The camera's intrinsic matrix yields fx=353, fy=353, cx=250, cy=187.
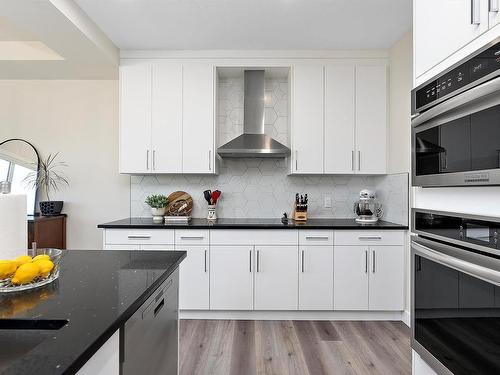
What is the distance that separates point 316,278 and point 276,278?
36cm

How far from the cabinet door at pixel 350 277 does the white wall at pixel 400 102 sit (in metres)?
0.88

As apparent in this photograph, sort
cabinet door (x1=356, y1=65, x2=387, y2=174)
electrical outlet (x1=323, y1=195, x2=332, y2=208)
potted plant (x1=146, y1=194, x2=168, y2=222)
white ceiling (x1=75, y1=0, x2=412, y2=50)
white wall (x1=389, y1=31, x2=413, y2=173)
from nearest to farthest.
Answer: white ceiling (x1=75, y1=0, x2=412, y2=50) < white wall (x1=389, y1=31, x2=413, y2=173) < cabinet door (x1=356, y1=65, x2=387, y2=174) < potted plant (x1=146, y1=194, x2=168, y2=222) < electrical outlet (x1=323, y1=195, x2=332, y2=208)

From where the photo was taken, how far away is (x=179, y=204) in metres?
3.75

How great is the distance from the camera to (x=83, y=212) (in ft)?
12.8

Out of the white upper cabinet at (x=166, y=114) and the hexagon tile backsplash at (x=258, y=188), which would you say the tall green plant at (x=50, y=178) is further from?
the white upper cabinet at (x=166, y=114)

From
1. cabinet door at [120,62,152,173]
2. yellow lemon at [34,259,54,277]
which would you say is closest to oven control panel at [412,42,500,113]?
yellow lemon at [34,259,54,277]

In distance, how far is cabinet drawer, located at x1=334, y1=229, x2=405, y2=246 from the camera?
320 cm

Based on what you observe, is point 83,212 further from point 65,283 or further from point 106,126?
point 65,283

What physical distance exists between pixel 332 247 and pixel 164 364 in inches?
81.0

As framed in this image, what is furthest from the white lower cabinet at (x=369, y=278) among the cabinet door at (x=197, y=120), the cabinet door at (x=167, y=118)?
the cabinet door at (x=167, y=118)

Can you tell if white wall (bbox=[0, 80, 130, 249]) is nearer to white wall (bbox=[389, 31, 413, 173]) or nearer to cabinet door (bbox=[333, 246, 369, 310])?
cabinet door (bbox=[333, 246, 369, 310])

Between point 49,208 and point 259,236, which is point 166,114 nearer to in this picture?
point 259,236

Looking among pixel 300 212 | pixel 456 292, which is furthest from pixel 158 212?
pixel 456 292

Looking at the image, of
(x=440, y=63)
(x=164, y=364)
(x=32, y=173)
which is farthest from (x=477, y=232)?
(x=32, y=173)
